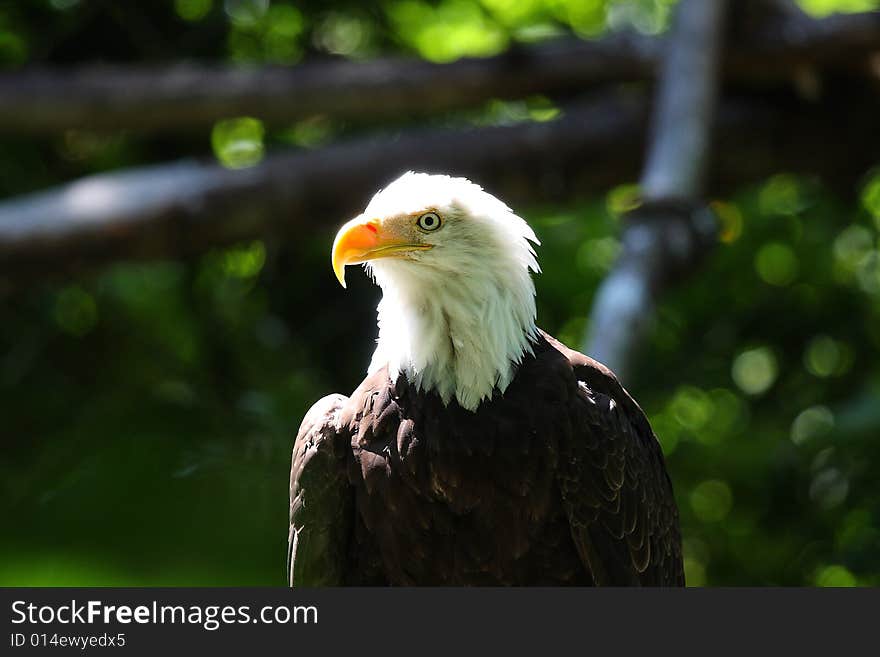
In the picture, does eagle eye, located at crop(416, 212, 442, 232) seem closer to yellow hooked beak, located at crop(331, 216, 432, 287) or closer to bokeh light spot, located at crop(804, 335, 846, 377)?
yellow hooked beak, located at crop(331, 216, 432, 287)

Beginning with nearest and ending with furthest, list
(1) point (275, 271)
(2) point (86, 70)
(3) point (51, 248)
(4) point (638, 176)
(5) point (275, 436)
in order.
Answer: (5) point (275, 436)
(3) point (51, 248)
(2) point (86, 70)
(4) point (638, 176)
(1) point (275, 271)

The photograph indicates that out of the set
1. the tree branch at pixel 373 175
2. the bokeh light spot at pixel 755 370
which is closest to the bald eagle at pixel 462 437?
the tree branch at pixel 373 175

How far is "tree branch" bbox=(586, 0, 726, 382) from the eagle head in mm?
982

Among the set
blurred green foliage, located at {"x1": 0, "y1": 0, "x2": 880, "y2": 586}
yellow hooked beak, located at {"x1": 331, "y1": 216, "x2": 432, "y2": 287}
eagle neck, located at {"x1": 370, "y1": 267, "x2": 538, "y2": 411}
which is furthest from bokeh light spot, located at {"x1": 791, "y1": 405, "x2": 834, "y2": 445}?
yellow hooked beak, located at {"x1": 331, "y1": 216, "x2": 432, "y2": 287}

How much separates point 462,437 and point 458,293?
0.46 metres

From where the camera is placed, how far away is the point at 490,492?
373 centimetres

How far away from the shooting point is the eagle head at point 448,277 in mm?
3729

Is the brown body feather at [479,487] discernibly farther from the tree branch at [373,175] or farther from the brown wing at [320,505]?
the tree branch at [373,175]

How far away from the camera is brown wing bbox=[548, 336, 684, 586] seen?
380 cm

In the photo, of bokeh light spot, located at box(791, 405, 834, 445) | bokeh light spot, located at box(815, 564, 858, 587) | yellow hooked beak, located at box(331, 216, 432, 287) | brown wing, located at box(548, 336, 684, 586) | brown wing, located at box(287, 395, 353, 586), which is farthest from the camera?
bokeh light spot, located at box(815, 564, 858, 587)

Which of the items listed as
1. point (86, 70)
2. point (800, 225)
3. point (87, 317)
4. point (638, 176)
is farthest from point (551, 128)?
point (87, 317)

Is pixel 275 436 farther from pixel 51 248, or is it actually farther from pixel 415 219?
pixel 415 219

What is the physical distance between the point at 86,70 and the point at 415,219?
175 inches

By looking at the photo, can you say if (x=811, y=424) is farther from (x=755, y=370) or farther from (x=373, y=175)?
(x=373, y=175)
